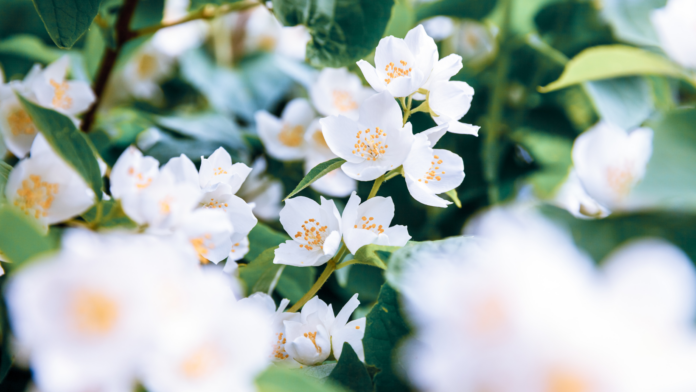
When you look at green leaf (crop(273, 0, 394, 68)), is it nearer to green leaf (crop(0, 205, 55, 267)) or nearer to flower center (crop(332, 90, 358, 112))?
flower center (crop(332, 90, 358, 112))

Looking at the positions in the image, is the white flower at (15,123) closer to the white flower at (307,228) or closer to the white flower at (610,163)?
the white flower at (307,228)

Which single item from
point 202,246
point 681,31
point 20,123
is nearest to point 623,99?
Answer: point 681,31

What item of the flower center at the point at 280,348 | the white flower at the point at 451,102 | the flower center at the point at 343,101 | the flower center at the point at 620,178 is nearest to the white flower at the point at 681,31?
the flower center at the point at 620,178

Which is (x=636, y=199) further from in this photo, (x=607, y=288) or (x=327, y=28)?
(x=327, y=28)

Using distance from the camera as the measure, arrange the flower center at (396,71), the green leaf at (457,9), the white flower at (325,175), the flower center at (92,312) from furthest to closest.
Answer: the green leaf at (457,9) → the white flower at (325,175) → the flower center at (396,71) → the flower center at (92,312)

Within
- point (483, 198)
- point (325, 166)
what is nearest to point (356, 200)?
point (325, 166)

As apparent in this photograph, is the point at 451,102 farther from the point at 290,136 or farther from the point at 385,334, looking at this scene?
the point at 290,136

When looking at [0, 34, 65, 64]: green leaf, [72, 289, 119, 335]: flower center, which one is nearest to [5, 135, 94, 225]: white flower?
[72, 289, 119, 335]: flower center
